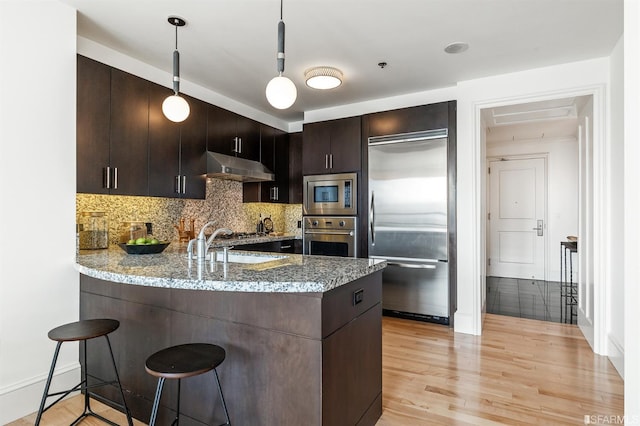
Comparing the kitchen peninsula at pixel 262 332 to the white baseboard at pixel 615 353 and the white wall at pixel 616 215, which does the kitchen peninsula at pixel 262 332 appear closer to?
the white baseboard at pixel 615 353

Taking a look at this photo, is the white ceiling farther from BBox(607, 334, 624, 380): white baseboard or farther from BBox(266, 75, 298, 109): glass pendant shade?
BBox(607, 334, 624, 380): white baseboard

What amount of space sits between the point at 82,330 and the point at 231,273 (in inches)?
35.9

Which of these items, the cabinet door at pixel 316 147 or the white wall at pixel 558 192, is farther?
the white wall at pixel 558 192

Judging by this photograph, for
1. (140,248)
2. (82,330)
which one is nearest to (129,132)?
(140,248)

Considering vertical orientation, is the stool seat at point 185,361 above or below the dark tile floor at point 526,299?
above

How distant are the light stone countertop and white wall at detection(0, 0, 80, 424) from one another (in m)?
0.29

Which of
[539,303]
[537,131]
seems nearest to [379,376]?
[539,303]

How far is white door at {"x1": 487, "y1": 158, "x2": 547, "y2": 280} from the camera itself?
6723 mm

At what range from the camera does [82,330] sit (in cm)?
182

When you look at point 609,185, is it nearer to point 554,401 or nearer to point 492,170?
point 554,401

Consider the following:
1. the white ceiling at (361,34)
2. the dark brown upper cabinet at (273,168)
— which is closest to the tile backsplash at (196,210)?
the dark brown upper cabinet at (273,168)

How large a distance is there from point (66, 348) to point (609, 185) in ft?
14.8

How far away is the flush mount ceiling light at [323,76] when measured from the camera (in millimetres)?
3348

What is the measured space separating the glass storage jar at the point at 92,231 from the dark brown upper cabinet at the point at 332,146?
7.90ft
